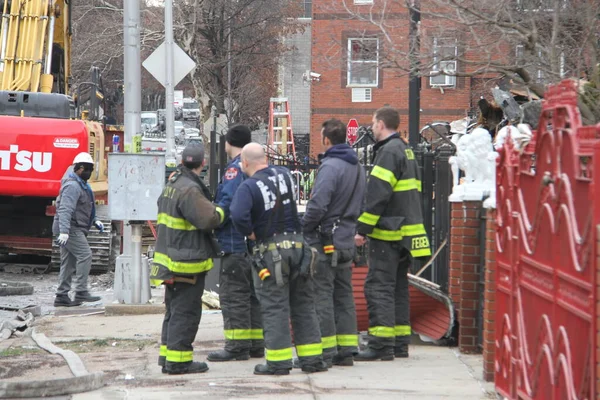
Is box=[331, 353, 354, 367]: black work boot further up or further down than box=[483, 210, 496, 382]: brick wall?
further down

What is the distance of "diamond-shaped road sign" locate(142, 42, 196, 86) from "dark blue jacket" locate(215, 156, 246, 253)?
8518mm

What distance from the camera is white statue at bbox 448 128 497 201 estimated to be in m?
7.82

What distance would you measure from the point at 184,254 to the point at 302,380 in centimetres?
124

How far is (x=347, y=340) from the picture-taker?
27.8 ft

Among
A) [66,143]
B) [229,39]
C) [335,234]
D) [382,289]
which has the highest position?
[229,39]

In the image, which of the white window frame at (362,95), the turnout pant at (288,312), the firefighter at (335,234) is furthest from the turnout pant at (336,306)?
the white window frame at (362,95)

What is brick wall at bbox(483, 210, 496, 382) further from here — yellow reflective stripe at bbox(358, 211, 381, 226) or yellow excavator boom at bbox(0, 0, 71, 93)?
yellow excavator boom at bbox(0, 0, 71, 93)

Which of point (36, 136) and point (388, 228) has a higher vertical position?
point (36, 136)

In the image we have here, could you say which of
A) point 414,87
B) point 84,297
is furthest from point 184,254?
point 84,297

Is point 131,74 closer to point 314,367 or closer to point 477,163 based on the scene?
point 314,367

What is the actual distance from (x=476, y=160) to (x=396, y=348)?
70.1 inches

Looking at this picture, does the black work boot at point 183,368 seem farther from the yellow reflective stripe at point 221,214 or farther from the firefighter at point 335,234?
the yellow reflective stripe at point 221,214

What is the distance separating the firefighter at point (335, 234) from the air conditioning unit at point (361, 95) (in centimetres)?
3155

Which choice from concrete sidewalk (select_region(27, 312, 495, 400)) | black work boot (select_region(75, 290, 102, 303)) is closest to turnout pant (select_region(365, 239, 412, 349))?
concrete sidewalk (select_region(27, 312, 495, 400))
